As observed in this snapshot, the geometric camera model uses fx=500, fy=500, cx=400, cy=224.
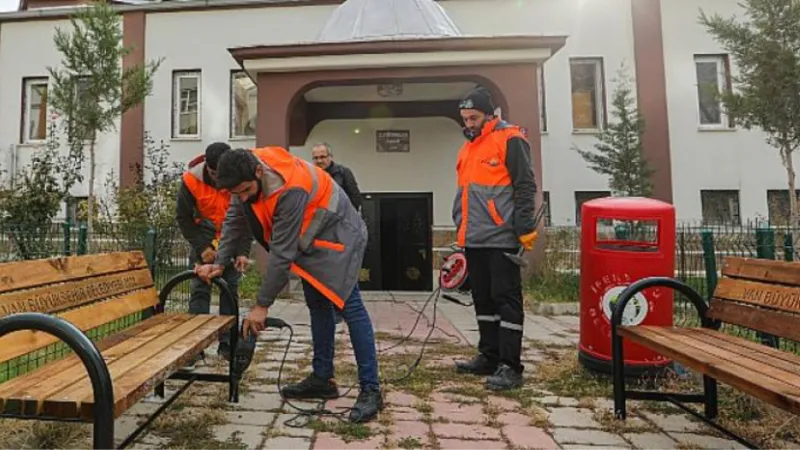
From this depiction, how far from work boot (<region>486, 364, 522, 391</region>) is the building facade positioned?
303 inches

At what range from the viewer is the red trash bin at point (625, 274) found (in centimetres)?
347

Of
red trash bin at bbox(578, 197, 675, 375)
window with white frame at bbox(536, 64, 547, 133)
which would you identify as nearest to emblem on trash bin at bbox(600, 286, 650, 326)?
red trash bin at bbox(578, 197, 675, 375)

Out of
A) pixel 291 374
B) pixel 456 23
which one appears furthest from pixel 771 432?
pixel 456 23

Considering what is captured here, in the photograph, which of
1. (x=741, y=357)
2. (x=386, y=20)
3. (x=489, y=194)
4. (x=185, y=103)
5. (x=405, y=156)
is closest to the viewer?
(x=741, y=357)

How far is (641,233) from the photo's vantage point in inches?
170

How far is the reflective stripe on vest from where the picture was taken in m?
2.65

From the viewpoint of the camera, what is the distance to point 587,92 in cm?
1266

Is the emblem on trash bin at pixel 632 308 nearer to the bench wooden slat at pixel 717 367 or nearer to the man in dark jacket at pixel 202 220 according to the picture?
the bench wooden slat at pixel 717 367

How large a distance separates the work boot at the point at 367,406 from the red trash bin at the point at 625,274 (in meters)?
Answer: 1.65

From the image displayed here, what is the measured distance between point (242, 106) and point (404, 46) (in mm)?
6428

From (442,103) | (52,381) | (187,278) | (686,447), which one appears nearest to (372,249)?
(442,103)

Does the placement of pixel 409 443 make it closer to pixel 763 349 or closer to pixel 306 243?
pixel 306 243

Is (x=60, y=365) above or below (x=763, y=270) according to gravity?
below

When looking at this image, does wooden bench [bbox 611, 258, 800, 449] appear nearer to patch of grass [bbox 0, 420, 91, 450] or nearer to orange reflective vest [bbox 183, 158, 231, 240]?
orange reflective vest [bbox 183, 158, 231, 240]
